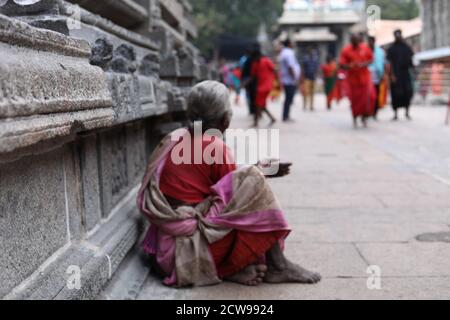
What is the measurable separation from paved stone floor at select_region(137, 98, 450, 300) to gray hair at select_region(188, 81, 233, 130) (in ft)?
2.78

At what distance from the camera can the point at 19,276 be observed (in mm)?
2039

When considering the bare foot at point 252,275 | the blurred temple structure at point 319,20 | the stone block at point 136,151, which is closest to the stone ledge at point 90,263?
the stone block at point 136,151

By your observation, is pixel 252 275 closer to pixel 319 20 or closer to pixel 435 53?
pixel 435 53

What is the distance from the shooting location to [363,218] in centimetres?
436

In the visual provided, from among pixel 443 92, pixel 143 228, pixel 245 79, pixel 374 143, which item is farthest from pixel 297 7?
pixel 143 228

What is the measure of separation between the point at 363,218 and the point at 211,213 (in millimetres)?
1674

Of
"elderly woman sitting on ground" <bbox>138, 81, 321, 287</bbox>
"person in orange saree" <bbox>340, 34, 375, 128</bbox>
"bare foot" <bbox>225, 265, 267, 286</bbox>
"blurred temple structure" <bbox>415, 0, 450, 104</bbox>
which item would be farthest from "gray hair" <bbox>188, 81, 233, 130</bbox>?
"blurred temple structure" <bbox>415, 0, 450, 104</bbox>

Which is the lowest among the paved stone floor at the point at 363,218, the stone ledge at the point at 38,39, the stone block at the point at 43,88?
the paved stone floor at the point at 363,218

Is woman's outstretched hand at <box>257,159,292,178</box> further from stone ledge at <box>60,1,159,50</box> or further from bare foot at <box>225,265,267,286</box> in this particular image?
stone ledge at <box>60,1,159,50</box>

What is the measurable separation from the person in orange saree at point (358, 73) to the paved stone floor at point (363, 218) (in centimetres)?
179

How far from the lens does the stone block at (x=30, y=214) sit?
1.95 m

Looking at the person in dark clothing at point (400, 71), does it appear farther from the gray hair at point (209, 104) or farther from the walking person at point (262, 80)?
the gray hair at point (209, 104)

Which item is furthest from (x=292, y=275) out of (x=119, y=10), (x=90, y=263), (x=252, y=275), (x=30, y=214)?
(x=119, y=10)
